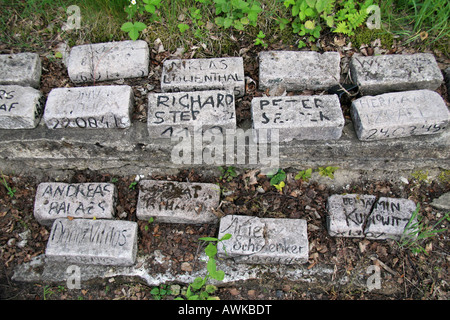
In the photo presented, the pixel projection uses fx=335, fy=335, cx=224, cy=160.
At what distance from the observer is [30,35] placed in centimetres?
371

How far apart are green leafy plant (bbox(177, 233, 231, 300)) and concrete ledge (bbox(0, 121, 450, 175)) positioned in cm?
90

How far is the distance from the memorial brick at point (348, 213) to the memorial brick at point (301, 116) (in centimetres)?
58

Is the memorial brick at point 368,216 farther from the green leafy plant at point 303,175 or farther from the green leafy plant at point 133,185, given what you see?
the green leafy plant at point 133,185

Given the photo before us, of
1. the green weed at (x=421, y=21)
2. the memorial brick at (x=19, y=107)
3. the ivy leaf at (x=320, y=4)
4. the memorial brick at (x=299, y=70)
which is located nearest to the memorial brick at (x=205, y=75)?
the memorial brick at (x=299, y=70)

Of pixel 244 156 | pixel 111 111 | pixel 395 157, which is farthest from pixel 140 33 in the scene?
pixel 395 157

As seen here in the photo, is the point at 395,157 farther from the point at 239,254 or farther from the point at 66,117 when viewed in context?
the point at 66,117

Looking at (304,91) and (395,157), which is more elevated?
(304,91)

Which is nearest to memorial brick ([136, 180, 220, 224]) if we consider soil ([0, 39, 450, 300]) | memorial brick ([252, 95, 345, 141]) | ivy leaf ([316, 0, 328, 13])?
soil ([0, 39, 450, 300])

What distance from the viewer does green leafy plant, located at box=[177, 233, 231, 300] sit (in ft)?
8.38

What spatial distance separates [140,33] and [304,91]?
1.81 m

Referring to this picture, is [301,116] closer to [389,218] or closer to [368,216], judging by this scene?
[368,216]

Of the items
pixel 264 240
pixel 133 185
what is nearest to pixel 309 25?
pixel 264 240

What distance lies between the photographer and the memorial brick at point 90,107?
9.96 feet
